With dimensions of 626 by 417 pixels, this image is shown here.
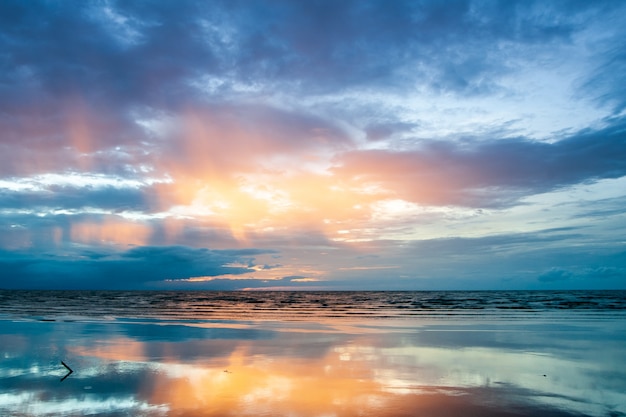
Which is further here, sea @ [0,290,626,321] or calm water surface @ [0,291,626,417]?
sea @ [0,290,626,321]

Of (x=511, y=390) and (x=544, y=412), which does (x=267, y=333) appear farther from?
(x=544, y=412)

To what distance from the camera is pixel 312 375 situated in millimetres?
13547

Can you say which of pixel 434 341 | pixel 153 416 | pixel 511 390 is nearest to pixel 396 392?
pixel 511 390

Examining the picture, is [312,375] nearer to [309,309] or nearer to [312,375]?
[312,375]

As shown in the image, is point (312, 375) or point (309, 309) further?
point (309, 309)

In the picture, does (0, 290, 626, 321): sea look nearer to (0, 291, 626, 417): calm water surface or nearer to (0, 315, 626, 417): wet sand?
(0, 291, 626, 417): calm water surface

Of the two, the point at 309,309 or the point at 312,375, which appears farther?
the point at 309,309

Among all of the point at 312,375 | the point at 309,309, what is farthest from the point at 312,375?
the point at 309,309

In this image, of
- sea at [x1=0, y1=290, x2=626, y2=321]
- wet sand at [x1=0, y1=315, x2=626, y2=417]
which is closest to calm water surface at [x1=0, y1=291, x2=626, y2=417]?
wet sand at [x1=0, y1=315, x2=626, y2=417]

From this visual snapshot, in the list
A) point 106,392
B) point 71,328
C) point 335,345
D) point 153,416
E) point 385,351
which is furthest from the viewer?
point 71,328

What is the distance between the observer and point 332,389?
11805mm

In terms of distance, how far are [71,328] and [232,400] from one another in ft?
68.0

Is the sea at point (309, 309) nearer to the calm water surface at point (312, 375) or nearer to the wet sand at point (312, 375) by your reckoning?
the calm water surface at point (312, 375)

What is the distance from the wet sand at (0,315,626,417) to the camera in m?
10.2
